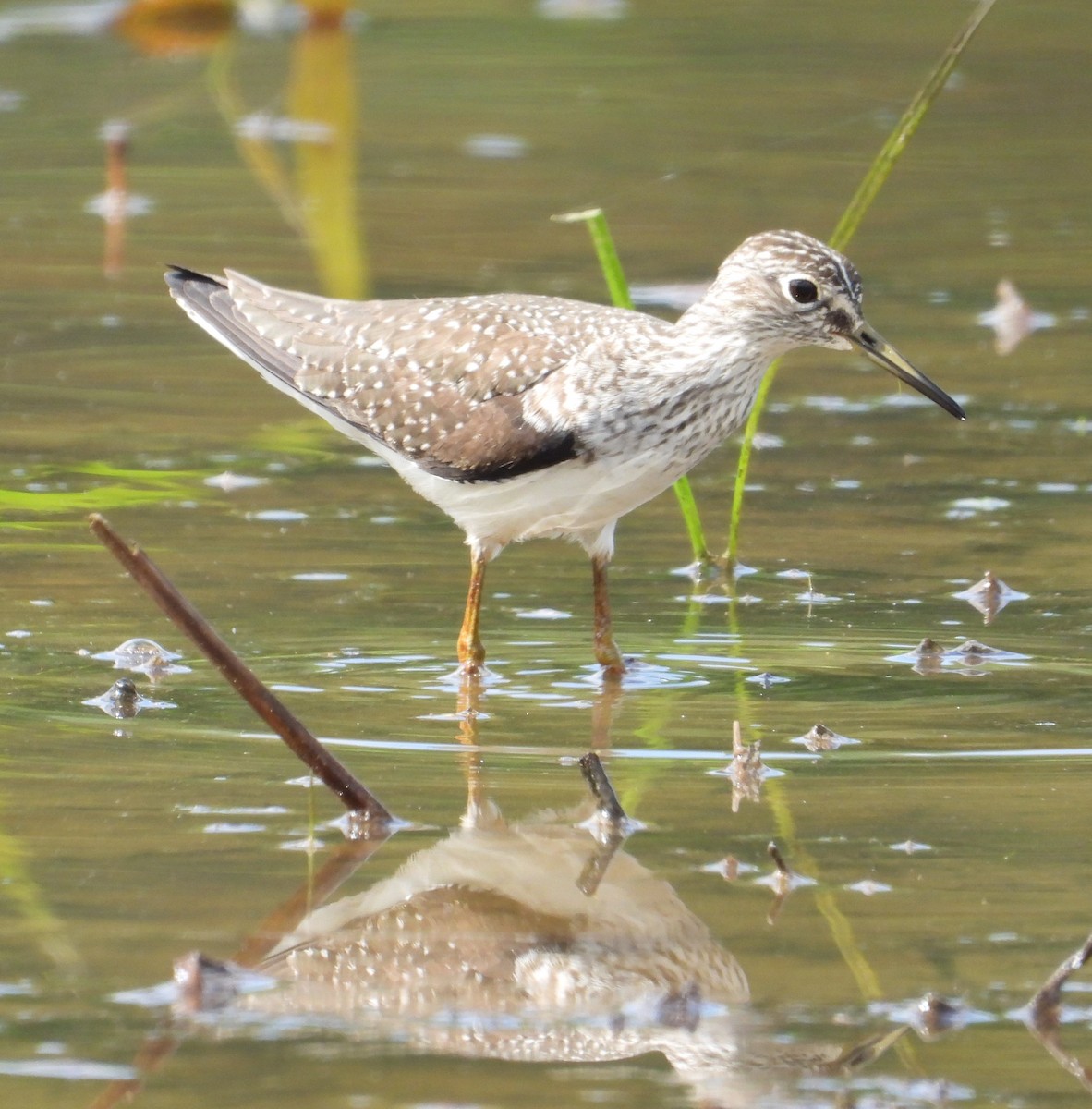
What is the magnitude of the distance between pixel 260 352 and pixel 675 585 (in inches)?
64.4

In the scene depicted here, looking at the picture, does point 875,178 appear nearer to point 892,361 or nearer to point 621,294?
point 892,361

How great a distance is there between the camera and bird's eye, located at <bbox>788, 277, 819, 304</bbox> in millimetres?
6945

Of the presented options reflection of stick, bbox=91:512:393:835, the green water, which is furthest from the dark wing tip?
reflection of stick, bbox=91:512:393:835

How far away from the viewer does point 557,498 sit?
699 cm

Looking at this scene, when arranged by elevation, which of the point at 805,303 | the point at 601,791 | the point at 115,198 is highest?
the point at 115,198

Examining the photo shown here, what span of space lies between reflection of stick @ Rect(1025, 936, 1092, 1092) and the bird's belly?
298 cm

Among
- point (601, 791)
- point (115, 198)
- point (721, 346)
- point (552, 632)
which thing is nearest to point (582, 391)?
point (721, 346)

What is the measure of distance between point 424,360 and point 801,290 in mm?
1272

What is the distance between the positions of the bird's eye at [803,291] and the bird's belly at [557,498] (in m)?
0.63

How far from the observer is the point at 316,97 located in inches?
608

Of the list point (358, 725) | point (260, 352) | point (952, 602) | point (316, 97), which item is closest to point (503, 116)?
point (316, 97)

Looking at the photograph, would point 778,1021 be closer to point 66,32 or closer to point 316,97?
point 316,97

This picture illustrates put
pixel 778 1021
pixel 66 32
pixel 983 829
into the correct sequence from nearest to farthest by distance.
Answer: pixel 778 1021 < pixel 983 829 < pixel 66 32

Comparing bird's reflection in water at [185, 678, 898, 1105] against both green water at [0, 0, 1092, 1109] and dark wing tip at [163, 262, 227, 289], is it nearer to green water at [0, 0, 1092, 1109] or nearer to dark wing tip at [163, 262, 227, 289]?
green water at [0, 0, 1092, 1109]
